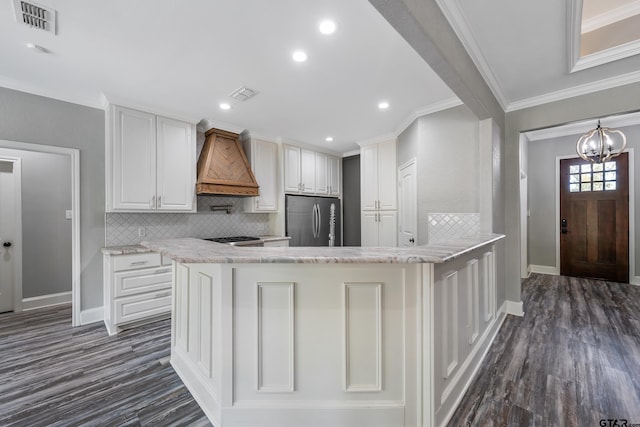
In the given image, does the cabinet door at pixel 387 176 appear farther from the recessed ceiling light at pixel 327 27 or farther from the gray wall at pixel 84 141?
the gray wall at pixel 84 141

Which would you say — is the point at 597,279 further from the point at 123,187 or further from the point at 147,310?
the point at 123,187

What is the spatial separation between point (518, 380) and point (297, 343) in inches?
66.9

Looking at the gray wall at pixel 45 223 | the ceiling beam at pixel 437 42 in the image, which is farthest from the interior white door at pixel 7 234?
the ceiling beam at pixel 437 42

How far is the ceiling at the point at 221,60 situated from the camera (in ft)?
5.60

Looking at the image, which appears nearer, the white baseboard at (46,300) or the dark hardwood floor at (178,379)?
the dark hardwood floor at (178,379)

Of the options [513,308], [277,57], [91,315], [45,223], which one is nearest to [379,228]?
[513,308]

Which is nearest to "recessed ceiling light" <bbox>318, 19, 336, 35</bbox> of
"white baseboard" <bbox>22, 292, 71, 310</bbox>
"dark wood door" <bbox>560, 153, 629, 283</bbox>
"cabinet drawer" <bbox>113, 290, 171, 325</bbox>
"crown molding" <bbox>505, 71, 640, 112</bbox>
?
"crown molding" <bbox>505, 71, 640, 112</bbox>

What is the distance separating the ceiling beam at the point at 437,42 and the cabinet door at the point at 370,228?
230cm

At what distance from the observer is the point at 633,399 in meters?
1.70

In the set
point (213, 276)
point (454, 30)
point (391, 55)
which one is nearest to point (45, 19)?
point (213, 276)

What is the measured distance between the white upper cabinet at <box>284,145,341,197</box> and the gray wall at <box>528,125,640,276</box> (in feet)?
12.5

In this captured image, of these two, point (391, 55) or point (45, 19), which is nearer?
point (45, 19)

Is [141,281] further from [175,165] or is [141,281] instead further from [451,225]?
[451,225]

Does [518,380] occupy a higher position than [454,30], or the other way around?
[454,30]
